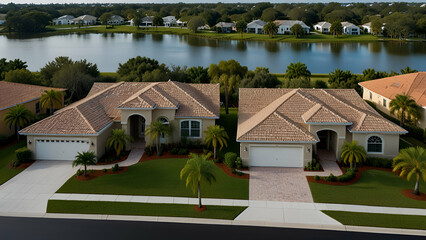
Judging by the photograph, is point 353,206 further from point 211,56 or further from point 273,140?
point 211,56

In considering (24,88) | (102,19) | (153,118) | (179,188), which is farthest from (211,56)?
(102,19)

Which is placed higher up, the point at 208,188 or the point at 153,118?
the point at 153,118

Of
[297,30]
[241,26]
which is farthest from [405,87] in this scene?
[241,26]

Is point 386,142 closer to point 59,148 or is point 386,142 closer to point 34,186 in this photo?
point 59,148

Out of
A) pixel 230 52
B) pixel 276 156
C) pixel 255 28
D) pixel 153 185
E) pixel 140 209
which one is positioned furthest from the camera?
pixel 255 28

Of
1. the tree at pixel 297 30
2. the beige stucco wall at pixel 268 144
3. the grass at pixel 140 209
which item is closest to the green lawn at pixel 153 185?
the grass at pixel 140 209

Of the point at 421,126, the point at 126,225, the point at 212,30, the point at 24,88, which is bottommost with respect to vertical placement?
the point at 126,225
